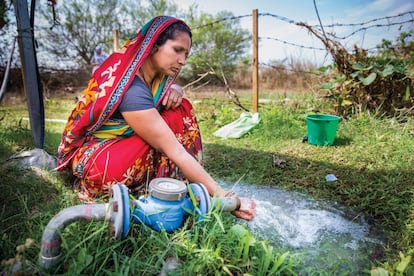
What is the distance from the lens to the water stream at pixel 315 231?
1.37 meters

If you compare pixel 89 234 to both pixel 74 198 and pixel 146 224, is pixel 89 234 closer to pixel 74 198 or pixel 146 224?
pixel 146 224

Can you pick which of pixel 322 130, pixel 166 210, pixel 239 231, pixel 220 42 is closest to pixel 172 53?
pixel 166 210

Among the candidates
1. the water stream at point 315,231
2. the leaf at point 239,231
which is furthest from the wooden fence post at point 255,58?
the leaf at point 239,231

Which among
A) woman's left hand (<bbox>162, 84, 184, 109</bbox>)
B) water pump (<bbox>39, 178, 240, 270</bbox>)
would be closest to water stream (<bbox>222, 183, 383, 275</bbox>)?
water pump (<bbox>39, 178, 240, 270</bbox>)

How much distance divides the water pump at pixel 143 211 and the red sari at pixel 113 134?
1.31 feet

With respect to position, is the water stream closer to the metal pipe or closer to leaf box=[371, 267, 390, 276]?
leaf box=[371, 267, 390, 276]

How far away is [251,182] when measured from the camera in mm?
2320

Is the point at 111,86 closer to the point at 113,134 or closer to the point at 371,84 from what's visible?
the point at 113,134

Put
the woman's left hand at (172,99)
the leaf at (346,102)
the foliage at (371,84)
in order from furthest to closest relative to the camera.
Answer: the leaf at (346,102)
the foliage at (371,84)
the woman's left hand at (172,99)

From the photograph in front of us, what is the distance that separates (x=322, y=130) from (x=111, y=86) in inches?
88.2

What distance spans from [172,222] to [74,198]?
68 cm

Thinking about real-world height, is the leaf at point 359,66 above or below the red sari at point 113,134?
above

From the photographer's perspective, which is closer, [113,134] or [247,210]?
[247,210]

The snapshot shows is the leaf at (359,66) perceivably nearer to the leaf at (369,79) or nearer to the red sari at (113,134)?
the leaf at (369,79)
